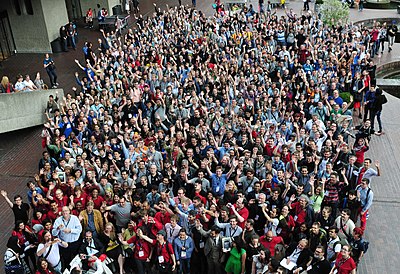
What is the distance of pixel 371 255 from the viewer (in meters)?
8.84

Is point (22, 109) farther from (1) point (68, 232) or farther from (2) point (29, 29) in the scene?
(2) point (29, 29)

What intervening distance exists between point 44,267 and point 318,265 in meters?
4.34

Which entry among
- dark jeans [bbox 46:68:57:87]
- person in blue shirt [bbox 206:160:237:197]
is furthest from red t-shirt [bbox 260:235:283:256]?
dark jeans [bbox 46:68:57:87]

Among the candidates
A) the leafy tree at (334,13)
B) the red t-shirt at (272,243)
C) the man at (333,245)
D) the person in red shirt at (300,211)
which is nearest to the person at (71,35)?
the leafy tree at (334,13)

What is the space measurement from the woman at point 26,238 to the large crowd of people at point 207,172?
0.03 metres

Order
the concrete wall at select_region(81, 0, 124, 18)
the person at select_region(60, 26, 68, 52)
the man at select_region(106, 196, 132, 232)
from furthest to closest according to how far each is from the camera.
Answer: the concrete wall at select_region(81, 0, 124, 18), the person at select_region(60, 26, 68, 52), the man at select_region(106, 196, 132, 232)

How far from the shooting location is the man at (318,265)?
667 cm

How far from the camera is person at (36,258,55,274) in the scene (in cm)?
695

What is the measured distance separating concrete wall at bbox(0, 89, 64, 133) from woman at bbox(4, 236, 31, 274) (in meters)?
7.49

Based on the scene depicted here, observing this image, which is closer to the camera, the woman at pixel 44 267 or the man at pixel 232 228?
the woman at pixel 44 267

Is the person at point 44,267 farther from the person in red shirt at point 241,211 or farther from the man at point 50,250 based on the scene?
the person in red shirt at point 241,211

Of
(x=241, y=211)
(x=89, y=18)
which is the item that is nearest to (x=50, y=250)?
(x=241, y=211)

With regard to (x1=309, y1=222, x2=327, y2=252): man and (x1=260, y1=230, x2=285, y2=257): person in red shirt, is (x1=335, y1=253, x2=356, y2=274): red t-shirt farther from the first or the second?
(x1=260, y1=230, x2=285, y2=257): person in red shirt

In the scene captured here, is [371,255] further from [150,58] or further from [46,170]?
[150,58]
